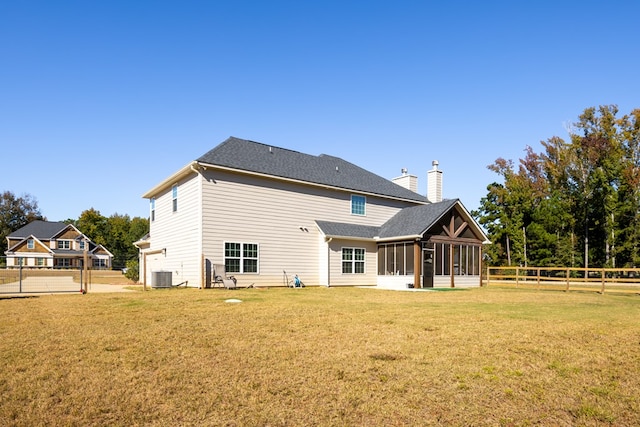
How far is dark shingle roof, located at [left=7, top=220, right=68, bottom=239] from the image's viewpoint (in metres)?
70.6

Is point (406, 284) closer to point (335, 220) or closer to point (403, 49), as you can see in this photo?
point (335, 220)

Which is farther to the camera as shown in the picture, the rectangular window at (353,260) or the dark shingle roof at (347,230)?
the rectangular window at (353,260)

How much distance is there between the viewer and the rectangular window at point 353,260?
2491cm

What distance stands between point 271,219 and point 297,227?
174 cm

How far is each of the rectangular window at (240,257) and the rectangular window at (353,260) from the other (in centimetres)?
560

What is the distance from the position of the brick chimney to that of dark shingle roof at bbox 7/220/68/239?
215ft

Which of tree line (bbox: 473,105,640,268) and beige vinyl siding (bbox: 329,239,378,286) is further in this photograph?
tree line (bbox: 473,105,640,268)

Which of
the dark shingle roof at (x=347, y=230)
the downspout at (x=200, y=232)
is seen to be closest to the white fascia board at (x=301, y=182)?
the downspout at (x=200, y=232)

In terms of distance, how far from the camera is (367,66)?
799 inches

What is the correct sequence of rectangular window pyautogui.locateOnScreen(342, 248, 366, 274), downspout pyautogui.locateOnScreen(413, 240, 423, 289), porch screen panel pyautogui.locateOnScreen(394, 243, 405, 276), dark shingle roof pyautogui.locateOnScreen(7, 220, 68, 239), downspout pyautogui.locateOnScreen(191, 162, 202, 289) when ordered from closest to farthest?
downspout pyautogui.locateOnScreen(191, 162, 202, 289) < downspout pyautogui.locateOnScreen(413, 240, 423, 289) < porch screen panel pyautogui.locateOnScreen(394, 243, 405, 276) < rectangular window pyautogui.locateOnScreen(342, 248, 366, 274) < dark shingle roof pyautogui.locateOnScreen(7, 220, 68, 239)

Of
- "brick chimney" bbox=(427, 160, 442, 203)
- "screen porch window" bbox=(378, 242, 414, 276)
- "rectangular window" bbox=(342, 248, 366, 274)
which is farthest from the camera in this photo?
"brick chimney" bbox=(427, 160, 442, 203)

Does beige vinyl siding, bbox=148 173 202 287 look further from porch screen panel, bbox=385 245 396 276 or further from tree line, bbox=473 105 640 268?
tree line, bbox=473 105 640 268

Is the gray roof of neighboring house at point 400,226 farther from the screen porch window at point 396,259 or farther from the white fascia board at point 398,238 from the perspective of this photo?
the screen porch window at point 396,259

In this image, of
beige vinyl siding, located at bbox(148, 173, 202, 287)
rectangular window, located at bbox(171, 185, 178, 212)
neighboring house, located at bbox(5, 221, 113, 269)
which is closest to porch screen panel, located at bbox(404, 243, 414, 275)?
beige vinyl siding, located at bbox(148, 173, 202, 287)
